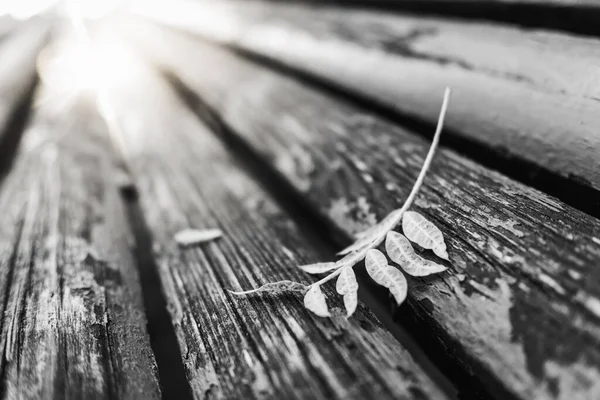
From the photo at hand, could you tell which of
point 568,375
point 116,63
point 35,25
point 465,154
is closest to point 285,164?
point 465,154

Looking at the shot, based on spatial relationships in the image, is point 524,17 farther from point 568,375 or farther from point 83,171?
point 83,171

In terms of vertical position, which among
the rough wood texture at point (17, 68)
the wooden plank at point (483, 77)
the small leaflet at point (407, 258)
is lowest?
the small leaflet at point (407, 258)

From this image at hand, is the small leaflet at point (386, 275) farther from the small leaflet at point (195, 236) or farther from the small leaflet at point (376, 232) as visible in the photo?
the small leaflet at point (195, 236)

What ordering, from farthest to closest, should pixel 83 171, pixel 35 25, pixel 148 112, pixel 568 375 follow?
pixel 35 25
pixel 148 112
pixel 83 171
pixel 568 375

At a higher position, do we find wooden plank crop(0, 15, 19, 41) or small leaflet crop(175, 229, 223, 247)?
wooden plank crop(0, 15, 19, 41)

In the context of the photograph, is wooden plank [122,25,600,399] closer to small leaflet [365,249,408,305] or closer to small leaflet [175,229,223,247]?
small leaflet [365,249,408,305]

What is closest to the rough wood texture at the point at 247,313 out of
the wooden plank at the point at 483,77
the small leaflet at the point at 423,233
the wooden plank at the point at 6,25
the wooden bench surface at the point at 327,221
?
the wooden bench surface at the point at 327,221

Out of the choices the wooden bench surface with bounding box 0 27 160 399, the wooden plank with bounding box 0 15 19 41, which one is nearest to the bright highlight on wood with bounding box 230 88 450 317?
the wooden bench surface with bounding box 0 27 160 399
